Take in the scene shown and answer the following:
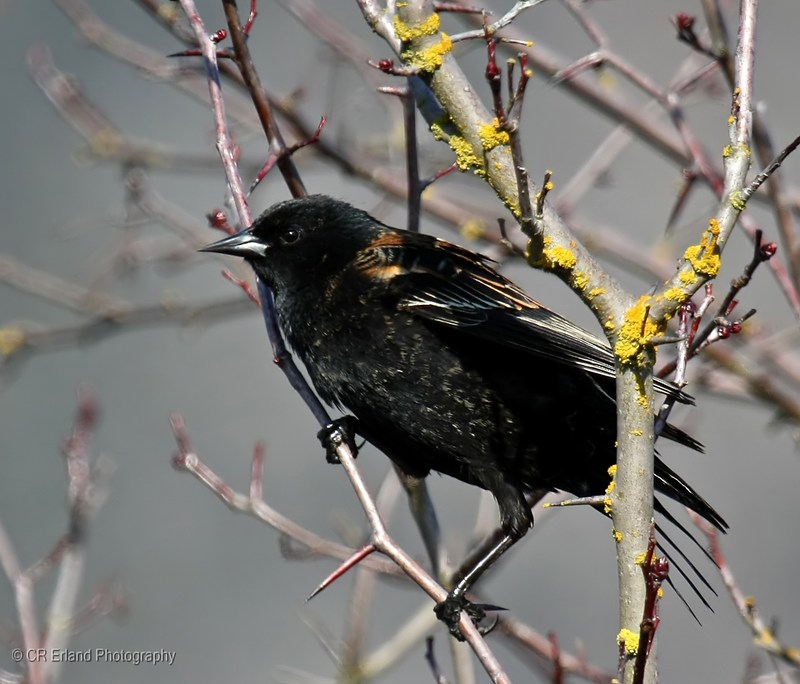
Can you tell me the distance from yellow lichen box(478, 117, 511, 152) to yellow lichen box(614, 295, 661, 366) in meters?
0.48

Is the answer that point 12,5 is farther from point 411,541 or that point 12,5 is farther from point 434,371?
point 434,371

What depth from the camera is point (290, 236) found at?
4.00 meters

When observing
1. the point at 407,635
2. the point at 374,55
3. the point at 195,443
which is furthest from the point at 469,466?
the point at 374,55

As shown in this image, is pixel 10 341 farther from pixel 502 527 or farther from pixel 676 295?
pixel 676 295

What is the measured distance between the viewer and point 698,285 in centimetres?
242

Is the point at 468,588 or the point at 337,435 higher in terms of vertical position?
the point at 337,435

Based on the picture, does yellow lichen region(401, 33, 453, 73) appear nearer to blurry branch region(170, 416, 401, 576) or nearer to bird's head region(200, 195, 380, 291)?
bird's head region(200, 195, 380, 291)

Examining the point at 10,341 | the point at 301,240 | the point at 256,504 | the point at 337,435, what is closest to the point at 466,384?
the point at 337,435

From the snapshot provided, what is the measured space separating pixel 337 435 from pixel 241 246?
750 millimetres

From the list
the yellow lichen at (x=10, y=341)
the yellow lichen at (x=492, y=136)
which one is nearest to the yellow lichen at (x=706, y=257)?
the yellow lichen at (x=492, y=136)

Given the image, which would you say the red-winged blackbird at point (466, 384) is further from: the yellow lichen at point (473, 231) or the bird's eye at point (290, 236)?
the yellow lichen at point (473, 231)

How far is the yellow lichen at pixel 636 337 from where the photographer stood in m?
2.48

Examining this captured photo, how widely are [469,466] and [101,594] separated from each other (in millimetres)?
1353

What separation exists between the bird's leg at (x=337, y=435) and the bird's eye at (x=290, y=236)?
67 cm
